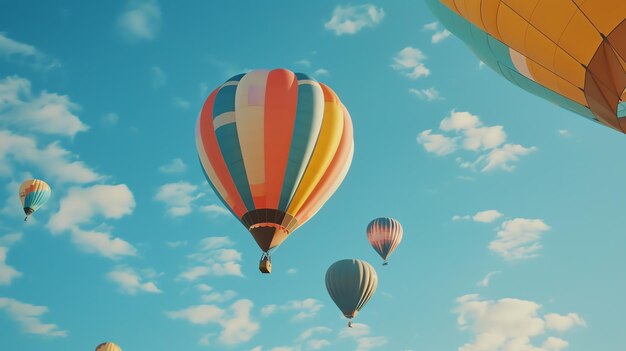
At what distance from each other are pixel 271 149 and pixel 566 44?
10951mm

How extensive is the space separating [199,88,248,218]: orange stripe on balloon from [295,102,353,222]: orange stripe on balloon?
1937 millimetres

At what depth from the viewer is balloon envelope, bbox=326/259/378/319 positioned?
31.1 meters

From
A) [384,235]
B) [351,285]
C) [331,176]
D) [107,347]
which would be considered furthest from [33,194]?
[331,176]

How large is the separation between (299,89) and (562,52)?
11.2 metres

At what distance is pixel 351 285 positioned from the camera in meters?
31.3

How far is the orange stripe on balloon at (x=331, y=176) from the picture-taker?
20272 mm

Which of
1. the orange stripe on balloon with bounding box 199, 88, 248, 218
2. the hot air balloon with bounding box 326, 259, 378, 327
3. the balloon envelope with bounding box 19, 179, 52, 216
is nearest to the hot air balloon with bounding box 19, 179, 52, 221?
the balloon envelope with bounding box 19, 179, 52, 216

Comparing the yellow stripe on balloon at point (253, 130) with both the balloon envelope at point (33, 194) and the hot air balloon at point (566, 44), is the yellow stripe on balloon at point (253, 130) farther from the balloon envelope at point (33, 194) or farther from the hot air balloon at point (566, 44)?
the balloon envelope at point (33, 194)

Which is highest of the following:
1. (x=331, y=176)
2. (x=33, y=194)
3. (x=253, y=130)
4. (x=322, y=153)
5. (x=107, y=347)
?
(x=33, y=194)

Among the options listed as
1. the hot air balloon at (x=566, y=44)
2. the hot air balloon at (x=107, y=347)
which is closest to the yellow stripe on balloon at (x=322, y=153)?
the hot air balloon at (x=566, y=44)

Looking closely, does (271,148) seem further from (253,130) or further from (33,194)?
(33,194)

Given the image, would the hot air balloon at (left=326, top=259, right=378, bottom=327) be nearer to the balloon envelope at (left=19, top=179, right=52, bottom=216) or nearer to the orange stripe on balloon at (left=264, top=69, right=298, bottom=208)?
the orange stripe on balloon at (left=264, top=69, right=298, bottom=208)

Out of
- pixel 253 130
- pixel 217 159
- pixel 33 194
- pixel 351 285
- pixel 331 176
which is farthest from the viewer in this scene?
pixel 33 194

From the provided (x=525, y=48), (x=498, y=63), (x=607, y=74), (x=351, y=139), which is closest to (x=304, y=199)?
(x=351, y=139)
